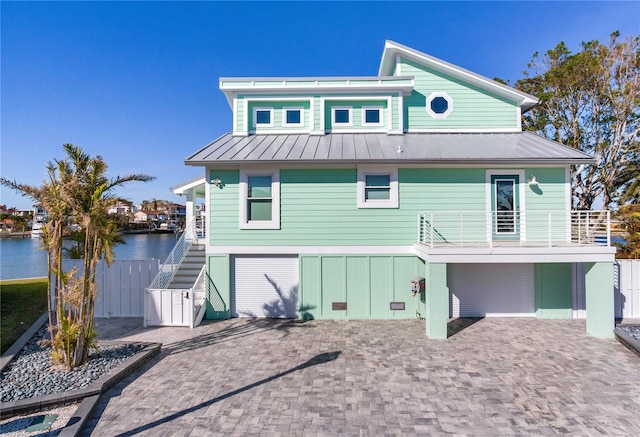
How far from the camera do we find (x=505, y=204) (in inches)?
367

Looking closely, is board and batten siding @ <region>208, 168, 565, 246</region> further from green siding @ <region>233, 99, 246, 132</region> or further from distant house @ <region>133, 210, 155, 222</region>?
distant house @ <region>133, 210, 155, 222</region>

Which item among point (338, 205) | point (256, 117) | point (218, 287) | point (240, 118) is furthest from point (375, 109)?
point (218, 287)

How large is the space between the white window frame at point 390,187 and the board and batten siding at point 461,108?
2.80m

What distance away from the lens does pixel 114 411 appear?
15.3 feet

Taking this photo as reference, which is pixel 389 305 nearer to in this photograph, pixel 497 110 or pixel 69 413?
pixel 69 413

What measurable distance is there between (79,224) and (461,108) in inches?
481

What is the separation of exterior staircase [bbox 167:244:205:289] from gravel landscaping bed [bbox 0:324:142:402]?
2998 mm

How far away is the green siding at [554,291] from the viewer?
9.03 m

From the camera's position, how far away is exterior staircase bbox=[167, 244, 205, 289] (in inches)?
378

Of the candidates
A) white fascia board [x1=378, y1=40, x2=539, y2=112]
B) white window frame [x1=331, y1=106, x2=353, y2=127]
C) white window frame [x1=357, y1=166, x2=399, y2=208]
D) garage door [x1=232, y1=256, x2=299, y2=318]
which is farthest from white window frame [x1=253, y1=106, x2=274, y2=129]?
white fascia board [x1=378, y1=40, x2=539, y2=112]

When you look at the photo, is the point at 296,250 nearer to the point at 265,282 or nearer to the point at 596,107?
the point at 265,282

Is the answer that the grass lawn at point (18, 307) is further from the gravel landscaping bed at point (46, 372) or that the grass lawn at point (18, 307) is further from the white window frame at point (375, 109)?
the white window frame at point (375, 109)

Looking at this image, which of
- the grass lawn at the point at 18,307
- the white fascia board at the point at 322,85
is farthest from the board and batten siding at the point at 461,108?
the grass lawn at the point at 18,307

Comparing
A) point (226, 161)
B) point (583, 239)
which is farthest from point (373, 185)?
point (583, 239)
